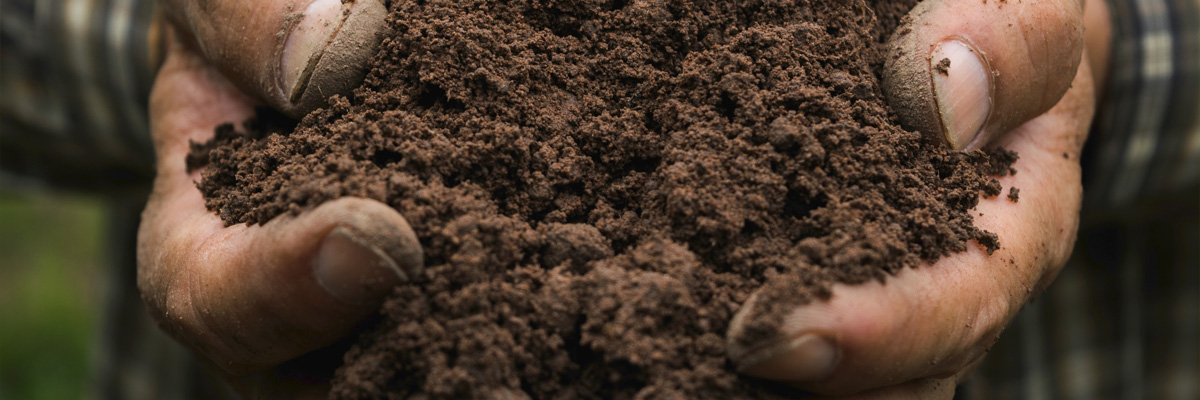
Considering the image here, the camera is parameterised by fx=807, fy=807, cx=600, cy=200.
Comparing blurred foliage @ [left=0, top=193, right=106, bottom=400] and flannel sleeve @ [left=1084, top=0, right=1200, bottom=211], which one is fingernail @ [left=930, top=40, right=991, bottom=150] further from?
blurred foliage @ [left=0, top=193, right=106, bottom=400]

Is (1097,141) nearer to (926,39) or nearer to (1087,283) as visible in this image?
(1087,283)

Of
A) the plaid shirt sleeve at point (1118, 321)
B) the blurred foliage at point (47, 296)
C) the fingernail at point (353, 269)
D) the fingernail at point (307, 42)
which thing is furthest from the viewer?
the blurred foliage at point (47, 296)

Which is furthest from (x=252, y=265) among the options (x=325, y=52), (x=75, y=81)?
(x=75, y=81)

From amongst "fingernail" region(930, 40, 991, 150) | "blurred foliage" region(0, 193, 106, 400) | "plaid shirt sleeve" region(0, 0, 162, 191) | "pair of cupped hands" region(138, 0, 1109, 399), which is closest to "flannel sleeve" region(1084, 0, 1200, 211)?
"pair of cupped hands" region(138, 0, 1109, 399)

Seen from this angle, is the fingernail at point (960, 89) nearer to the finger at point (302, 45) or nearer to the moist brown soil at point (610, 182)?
the moist brown soil at point (610, 182)

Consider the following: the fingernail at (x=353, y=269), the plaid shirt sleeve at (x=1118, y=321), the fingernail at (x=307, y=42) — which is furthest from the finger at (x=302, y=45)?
the plaid shirt sleeve at (x=1118, y=321)

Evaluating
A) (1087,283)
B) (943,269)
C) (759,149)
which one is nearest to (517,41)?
(759,149)
